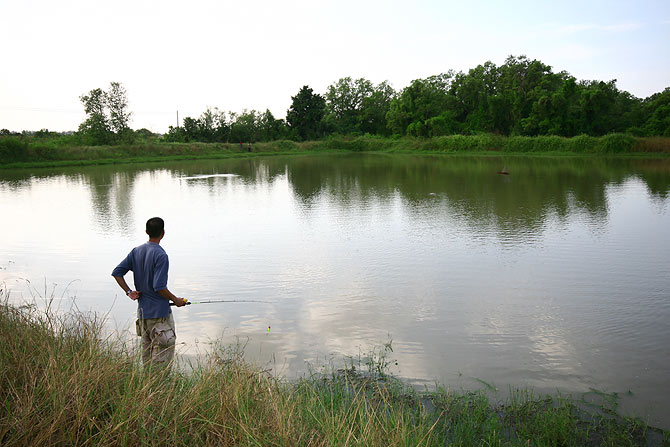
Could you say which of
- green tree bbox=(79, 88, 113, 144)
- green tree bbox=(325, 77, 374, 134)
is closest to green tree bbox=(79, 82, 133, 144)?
green tree bbox=(79, 88, 113, 144)

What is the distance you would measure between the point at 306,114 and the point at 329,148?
9.66 m

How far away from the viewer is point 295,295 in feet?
28.7

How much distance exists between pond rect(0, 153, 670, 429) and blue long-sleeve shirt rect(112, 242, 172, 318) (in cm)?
146

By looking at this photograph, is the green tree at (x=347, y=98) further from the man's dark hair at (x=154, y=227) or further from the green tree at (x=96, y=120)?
the man's dark hair at (x=154, y=227)

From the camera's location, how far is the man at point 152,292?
5.01 meters

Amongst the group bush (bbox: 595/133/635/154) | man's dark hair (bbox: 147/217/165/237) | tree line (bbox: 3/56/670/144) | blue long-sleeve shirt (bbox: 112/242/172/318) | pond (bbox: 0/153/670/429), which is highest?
tree line (bbox: 3/56/670/144)

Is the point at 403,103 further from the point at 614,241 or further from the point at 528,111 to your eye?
the point at 614,241

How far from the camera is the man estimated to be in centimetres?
501

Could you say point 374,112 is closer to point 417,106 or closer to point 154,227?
point 417,106

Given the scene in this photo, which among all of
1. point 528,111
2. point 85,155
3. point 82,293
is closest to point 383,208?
point 82,293

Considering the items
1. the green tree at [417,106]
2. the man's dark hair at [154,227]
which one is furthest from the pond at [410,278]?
the green tree at [417,106]

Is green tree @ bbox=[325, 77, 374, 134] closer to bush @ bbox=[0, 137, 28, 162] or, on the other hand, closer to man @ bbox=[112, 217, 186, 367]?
bush @ bbox=[0, 137, 28, 162]

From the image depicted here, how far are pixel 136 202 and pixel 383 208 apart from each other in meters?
9.91

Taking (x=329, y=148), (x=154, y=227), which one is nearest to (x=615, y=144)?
(x=329, y=148)
